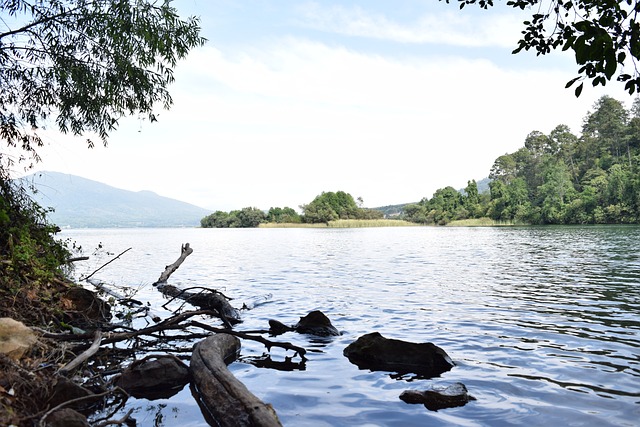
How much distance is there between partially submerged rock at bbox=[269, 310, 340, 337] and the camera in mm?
10219

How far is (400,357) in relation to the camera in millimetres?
7773

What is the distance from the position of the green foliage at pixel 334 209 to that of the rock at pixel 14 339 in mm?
139951

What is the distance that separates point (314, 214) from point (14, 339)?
5590 inches

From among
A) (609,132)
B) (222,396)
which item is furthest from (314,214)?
(222,396)

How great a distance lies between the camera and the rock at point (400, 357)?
755cm

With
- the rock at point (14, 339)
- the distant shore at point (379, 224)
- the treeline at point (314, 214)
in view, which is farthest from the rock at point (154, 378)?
the treeline at point (314, 214)

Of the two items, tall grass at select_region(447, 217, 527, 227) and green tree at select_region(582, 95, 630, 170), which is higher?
green tree at select_region(582, 95, 630, 170)

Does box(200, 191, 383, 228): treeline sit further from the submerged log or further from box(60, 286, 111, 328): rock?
the submerged log

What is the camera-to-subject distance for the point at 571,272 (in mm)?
20312

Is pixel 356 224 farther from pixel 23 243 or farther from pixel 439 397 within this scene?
pixel 439 397

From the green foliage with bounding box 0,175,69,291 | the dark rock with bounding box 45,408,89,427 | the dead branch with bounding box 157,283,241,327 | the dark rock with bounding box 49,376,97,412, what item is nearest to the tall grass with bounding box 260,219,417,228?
the dead branch with bounding box 157,283,241,327

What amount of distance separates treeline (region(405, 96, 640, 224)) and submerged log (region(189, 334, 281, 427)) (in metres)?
93.8

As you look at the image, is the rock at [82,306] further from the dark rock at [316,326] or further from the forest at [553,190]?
the forest at [553,190]

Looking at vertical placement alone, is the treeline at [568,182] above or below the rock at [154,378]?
above
